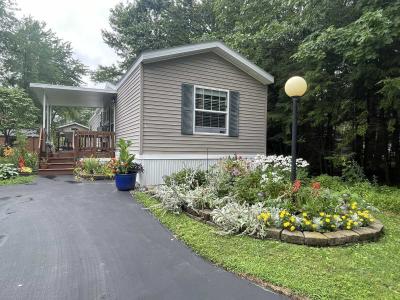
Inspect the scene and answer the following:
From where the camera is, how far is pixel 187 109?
7824 mm

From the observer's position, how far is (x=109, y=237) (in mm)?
3703

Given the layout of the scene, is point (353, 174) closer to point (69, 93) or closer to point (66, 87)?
point (66, 87)

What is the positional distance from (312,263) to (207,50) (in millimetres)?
6651

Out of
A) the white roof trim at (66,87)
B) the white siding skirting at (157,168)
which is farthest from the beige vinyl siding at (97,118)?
the white siding skirting at (157,168)

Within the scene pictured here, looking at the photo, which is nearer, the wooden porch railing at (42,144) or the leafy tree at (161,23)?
the wooden porch railing at (42,144)

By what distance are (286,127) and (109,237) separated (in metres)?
7.47

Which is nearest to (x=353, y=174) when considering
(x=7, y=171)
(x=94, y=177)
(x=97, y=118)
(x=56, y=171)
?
(x=94, y=177)

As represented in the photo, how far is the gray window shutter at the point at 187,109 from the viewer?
777 cm

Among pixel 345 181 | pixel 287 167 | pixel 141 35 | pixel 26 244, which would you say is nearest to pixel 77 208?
pixel 26 244

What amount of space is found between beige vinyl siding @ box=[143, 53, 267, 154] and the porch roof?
3544mm

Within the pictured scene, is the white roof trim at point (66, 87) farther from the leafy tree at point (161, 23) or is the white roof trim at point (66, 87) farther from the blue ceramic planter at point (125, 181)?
the leafy tree at point (161, 23)

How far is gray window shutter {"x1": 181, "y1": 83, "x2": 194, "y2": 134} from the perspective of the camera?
25.5 ft

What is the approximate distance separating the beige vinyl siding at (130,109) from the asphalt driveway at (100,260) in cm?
290

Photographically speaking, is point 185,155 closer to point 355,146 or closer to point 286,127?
point 286,127
